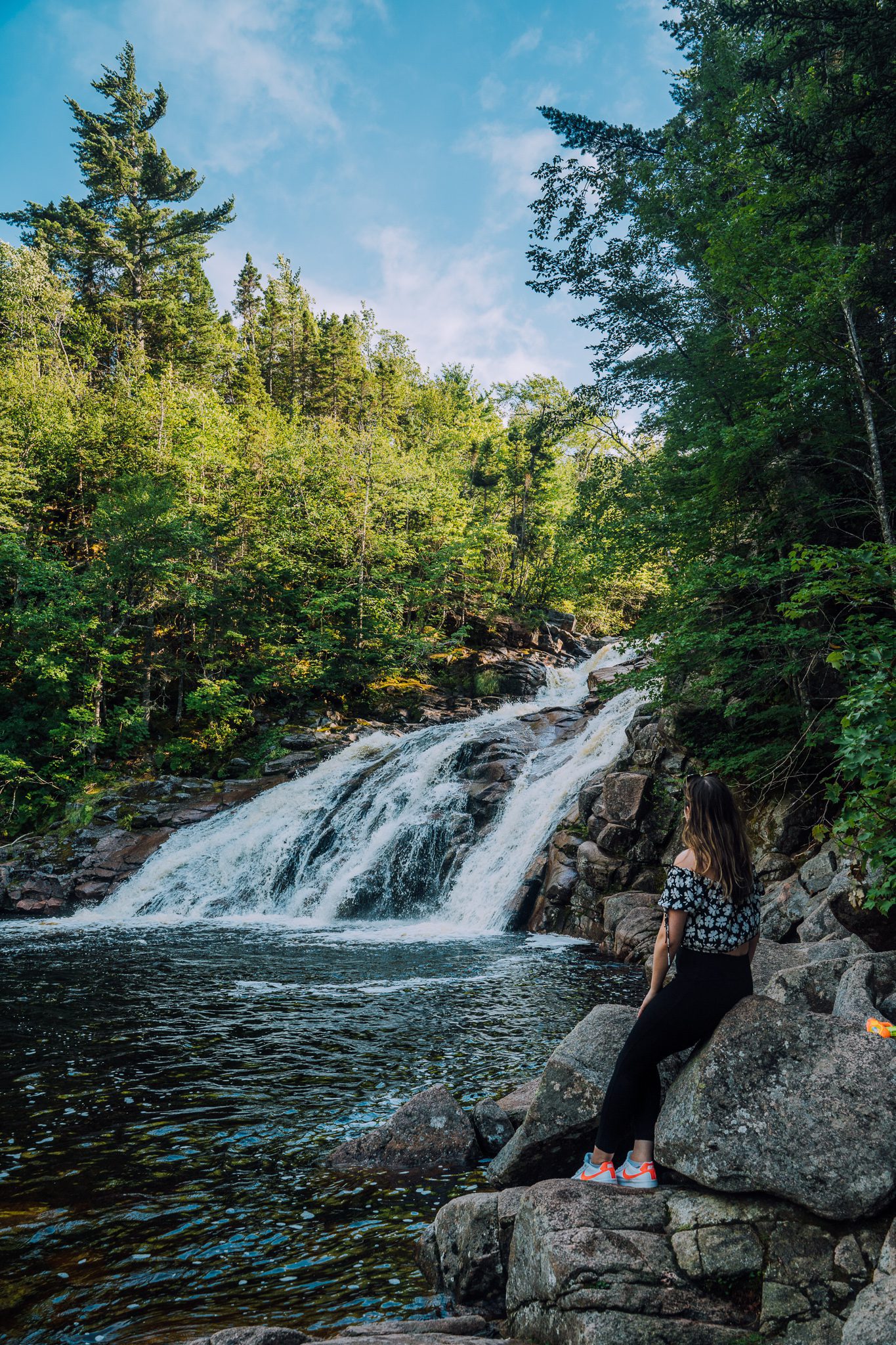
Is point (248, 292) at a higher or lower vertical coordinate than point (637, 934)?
higher

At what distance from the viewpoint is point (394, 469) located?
3531 centimetres

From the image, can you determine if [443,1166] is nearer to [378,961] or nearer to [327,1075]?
[327,1075]

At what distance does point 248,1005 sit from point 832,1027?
8562 millimetres

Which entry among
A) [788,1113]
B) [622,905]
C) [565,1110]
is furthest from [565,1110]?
[622,905]

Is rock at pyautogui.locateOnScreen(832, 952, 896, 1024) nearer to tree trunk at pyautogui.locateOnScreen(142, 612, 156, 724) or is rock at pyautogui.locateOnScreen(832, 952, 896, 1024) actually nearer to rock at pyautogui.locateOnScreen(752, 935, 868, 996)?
rock at pyautogui.locateOnScreen(752, 935, 868, 996)

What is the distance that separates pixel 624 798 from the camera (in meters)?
15.0

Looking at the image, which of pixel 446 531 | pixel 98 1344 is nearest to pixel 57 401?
pixel 446 531

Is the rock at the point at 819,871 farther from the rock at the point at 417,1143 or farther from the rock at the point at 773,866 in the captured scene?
the rock at the point at 417,1143

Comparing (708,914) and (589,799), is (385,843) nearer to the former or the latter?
(589,799)

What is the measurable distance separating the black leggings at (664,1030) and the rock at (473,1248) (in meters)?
0.71

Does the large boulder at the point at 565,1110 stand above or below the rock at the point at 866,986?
below

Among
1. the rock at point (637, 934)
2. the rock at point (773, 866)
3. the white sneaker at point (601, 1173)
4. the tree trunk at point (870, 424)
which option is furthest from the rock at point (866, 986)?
the rock at point (637, 934)

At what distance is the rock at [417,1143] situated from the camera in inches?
226

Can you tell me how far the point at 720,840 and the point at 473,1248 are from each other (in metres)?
2.69
